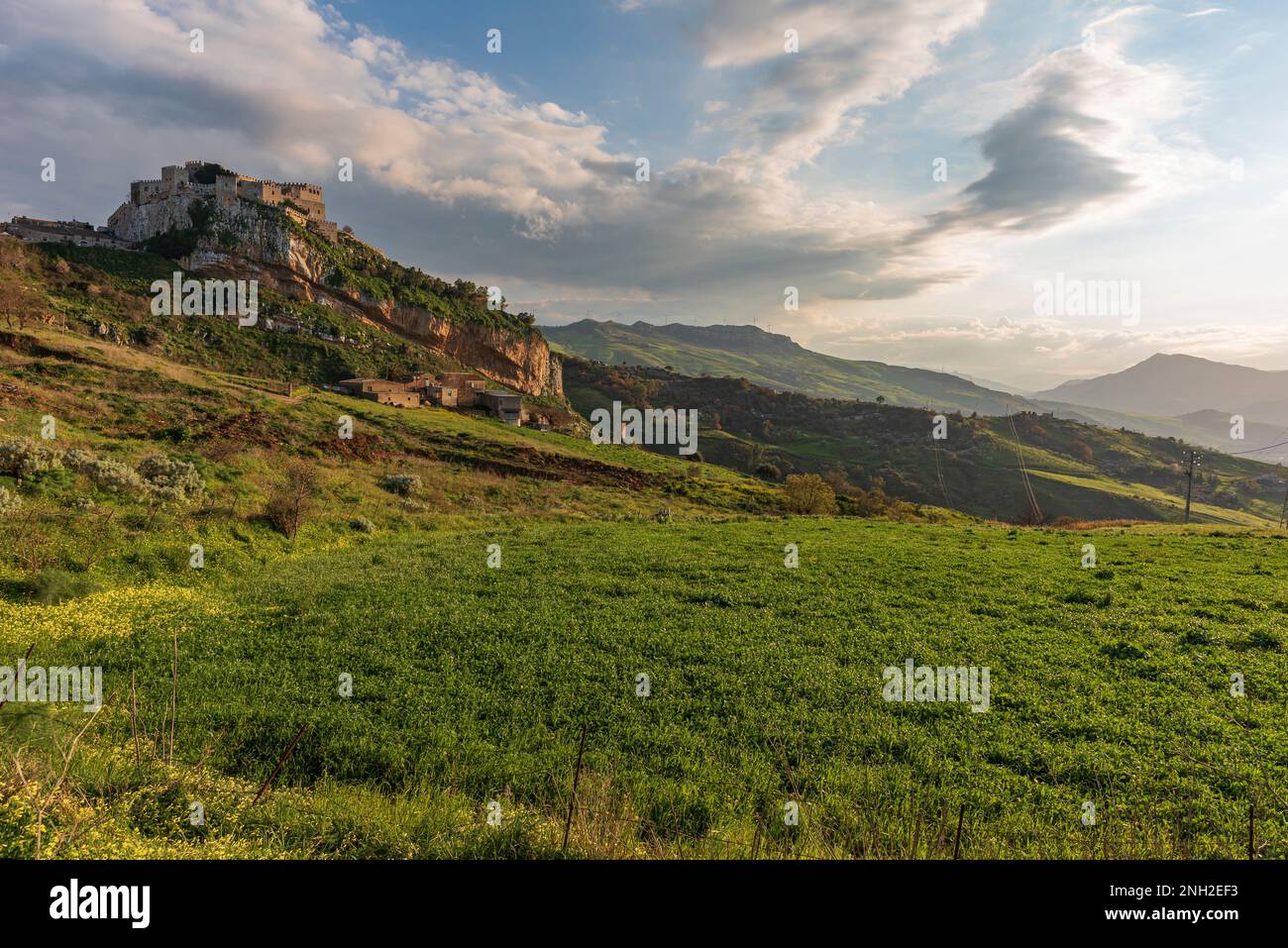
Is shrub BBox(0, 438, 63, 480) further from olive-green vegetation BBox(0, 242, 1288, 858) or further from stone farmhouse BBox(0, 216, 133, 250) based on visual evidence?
stone farmhouse BBox(0, 216, 133, 250)

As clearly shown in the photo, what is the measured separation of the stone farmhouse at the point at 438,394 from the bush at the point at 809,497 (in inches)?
2206

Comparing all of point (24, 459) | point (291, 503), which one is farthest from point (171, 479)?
point (291, 503)

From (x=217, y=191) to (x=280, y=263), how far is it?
23.3 meters

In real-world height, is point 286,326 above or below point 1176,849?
above

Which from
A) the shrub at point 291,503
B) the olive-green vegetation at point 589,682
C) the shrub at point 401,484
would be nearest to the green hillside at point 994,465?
the shrub at point 401,484

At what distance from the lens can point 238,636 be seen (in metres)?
13.7

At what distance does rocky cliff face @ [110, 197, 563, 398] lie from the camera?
117500 mm

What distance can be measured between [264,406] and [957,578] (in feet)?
190

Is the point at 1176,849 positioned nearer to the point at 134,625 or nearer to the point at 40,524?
the point at 134,625

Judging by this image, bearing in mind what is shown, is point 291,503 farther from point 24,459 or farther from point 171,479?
point 24,459

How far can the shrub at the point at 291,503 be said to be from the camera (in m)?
23.7

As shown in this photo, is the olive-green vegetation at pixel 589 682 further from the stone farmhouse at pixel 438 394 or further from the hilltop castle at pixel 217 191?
the hilltop castle at pixel 217 191
